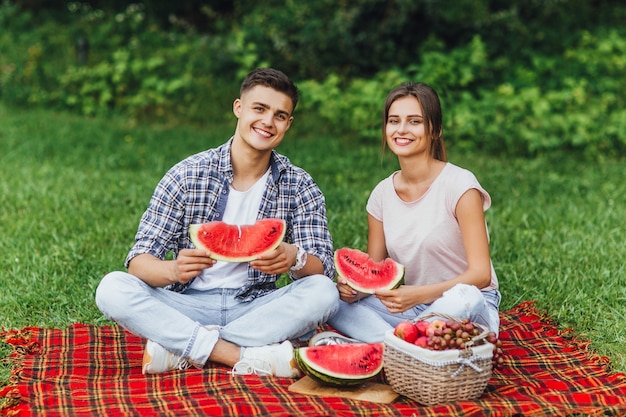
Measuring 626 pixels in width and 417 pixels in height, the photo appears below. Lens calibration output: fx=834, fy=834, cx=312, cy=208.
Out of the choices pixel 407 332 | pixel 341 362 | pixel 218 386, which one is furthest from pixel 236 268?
pixel 407 332

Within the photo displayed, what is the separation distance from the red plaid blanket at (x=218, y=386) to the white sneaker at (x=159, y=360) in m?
0.05

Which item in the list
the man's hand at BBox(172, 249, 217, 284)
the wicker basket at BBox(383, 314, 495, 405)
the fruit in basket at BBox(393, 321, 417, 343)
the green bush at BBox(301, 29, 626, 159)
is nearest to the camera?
the wicker basket at BBox(383, 314, 495, 405)

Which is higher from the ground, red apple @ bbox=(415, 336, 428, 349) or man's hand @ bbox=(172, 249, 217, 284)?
man's hand @ bbox=(172, 249, 217, 284)

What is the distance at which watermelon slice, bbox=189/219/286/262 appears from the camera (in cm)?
385

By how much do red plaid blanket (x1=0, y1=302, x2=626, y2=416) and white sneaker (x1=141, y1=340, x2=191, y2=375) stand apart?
0.16ft

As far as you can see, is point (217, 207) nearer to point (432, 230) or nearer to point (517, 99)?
point (432, 230)

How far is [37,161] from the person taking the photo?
8.27m

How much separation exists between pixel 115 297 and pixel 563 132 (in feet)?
22.3

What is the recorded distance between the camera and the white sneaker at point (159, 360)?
12.9 ft

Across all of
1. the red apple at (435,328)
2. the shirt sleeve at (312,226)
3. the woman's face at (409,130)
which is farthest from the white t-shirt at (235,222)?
the red apple at (435,328)

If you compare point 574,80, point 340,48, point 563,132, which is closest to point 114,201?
point 340,48

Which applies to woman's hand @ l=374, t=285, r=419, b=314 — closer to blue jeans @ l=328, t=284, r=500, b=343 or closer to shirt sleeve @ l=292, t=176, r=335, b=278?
blue jeans @ l=328, t=284, r=500, b=343

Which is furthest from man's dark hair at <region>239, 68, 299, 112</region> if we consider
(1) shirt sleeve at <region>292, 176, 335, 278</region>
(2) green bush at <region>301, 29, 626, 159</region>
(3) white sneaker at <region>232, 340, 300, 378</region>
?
(2) green bush at <region>301, 29, 626, 159</region>

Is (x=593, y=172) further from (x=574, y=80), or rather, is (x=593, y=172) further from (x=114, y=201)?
(x=114, y=201)
